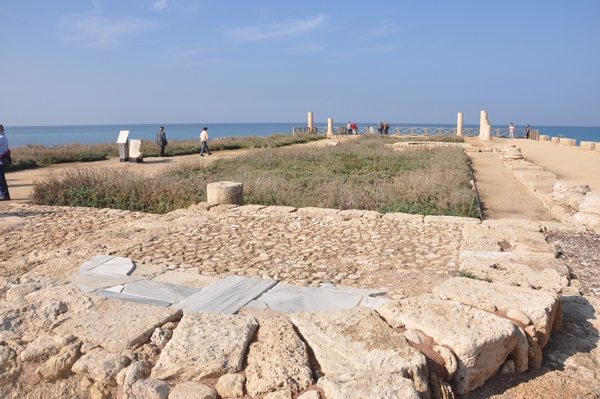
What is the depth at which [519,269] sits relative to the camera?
4426 millimetres

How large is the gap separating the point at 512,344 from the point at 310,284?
203 cm

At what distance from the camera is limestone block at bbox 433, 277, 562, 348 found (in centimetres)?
312

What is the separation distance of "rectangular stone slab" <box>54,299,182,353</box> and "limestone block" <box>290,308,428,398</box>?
942mm

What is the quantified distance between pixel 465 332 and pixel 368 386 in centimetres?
81

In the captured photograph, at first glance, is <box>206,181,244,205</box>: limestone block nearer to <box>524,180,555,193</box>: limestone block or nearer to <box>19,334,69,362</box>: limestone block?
<box>19,334,69,362</box>: limestone block

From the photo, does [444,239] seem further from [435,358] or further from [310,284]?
[435,358]

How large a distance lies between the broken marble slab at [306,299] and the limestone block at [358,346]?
67 centimetres

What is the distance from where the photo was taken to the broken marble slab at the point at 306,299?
12.6 feet

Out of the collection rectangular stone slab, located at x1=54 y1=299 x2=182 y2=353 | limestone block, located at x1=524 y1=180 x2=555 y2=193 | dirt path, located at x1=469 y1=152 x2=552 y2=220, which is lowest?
dirt path, located at x1=469 y1=152 x2=552 y2=220

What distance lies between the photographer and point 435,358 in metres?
2.70

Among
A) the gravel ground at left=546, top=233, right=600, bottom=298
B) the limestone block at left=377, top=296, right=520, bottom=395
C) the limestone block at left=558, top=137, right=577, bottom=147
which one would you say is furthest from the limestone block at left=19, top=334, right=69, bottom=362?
the limestone block at left=558, top=137, right=577, bottom=147

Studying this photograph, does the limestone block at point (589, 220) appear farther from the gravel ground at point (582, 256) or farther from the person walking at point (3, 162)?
the person walking at point (3, 162)

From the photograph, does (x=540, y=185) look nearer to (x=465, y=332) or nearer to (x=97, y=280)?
(x=465, y=332)

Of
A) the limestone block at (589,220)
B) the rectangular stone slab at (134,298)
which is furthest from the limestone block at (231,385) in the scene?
the limestone block at (589,220)
